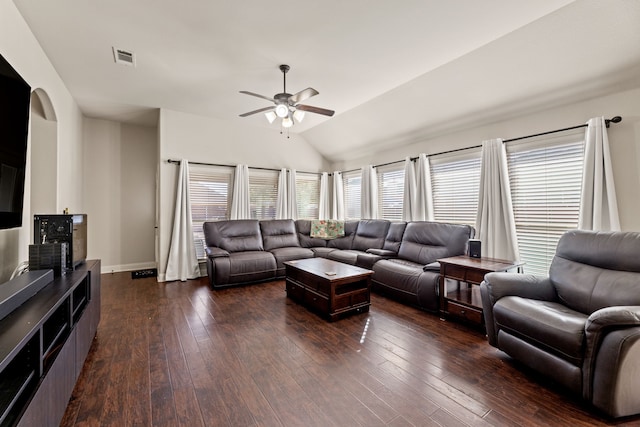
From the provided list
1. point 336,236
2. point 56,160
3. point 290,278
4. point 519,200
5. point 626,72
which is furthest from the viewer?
point 336,236

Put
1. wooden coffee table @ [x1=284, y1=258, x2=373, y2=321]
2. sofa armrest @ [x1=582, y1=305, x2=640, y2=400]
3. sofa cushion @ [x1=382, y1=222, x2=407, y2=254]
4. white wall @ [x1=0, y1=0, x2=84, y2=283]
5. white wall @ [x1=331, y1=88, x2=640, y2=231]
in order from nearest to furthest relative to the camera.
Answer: sofa armrest @ [x1=582, y1=305, x2=640, y2=400] < white wall @ [x1=0, y1=0, x2=84, y2=283] < white wall @ [x1=331, y1=88, x2=640, y2=231] < wooden coffee table @ [x1=284, y1=258, x2=373, y2=321] < sofa cushion @ [x1=382, y1=222, x2=407, y2=254]

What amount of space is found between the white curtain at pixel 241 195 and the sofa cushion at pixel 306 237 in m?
1.09

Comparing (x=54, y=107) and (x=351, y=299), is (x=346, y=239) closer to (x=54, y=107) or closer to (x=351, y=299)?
(x=351, y=299)

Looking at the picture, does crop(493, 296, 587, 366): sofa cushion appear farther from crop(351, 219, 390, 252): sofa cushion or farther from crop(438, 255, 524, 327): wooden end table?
crop(351, 219, 390, 252): sofa cushion

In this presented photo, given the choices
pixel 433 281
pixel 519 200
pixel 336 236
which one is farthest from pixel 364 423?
pixel 336 236

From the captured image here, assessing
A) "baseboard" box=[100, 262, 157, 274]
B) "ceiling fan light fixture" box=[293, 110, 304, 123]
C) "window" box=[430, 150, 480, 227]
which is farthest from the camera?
"baseboard" box=[100, 262, 157, 274]

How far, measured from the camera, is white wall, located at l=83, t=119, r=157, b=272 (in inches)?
205

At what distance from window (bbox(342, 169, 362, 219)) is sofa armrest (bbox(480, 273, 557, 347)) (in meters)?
3.81

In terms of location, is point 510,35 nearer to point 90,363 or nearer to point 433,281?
point 433,281

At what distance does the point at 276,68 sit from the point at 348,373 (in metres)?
3.28

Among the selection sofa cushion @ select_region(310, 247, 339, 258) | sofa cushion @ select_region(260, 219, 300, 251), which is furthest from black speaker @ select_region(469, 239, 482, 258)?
sofa cushion @ select_region(260, 219, 300, 251)

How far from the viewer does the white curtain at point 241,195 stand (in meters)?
5.40

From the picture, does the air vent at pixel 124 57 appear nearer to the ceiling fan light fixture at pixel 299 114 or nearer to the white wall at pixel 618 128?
the ceiling fan light fixture at pixel 299 114

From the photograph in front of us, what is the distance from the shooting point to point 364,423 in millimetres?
1600
